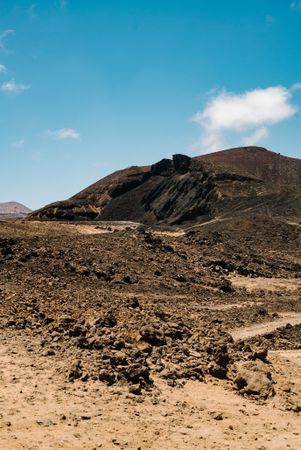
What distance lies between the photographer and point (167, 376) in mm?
11359

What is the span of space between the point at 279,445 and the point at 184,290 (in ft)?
62.5

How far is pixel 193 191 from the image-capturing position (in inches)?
3199

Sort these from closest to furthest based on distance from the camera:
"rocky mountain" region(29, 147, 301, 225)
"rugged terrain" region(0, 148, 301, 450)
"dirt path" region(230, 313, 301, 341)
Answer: "rugged terrain" region(0, 148, 301, 450)
"dirt path" region(230, 313, 301, 341)
"rocky mountain" region(29, 147, 301, 225)

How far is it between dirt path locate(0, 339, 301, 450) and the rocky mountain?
53553 mm

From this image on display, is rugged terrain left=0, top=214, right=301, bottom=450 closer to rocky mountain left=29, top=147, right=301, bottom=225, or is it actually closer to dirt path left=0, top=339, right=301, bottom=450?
dirt path left=0, top=339, right=301, bottom=450

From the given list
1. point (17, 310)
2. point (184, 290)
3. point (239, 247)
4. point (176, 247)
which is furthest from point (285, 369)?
point (239, 247)

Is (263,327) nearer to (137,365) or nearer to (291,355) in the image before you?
(291,355)

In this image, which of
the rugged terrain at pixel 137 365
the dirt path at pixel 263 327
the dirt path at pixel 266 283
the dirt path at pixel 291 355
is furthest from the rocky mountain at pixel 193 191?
the dirt path at pixel 291 355

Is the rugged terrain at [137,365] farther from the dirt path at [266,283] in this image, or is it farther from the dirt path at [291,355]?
the dirt path at [266,283]

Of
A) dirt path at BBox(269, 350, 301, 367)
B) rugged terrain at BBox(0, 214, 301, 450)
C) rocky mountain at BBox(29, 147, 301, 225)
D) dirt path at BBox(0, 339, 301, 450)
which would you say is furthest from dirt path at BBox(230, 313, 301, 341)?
rocky mountain at BBox(29, 147, 301, 225)

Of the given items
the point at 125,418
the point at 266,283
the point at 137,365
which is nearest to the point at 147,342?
the point at 137,365

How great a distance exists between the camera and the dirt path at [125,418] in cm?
830

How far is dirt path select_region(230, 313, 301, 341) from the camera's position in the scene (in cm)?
1920

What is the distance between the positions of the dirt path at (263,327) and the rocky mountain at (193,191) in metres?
40.0
